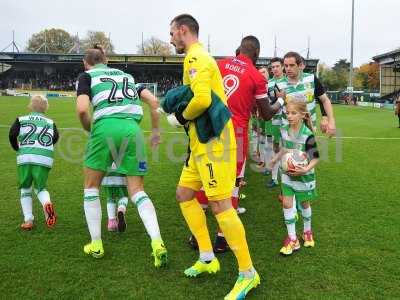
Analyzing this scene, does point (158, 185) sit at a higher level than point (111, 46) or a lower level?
lower

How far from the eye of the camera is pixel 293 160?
467 cm

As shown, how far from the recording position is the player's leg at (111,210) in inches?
208

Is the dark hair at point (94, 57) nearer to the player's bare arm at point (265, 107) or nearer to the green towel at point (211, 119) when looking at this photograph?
the green towel at point (211, 119)

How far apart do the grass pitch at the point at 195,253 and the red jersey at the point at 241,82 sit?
1591mm

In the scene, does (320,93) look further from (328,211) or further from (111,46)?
(111,46)

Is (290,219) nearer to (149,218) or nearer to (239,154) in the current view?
(239,154)

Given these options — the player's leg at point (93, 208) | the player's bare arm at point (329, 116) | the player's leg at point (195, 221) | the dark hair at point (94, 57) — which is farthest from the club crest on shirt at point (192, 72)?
the player's bare arm at point (329, 116)

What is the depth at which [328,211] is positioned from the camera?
244 inches

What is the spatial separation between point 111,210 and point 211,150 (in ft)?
7.23

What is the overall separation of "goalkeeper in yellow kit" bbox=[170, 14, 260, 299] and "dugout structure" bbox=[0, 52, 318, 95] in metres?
56.4

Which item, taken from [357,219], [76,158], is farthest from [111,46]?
[357,219]

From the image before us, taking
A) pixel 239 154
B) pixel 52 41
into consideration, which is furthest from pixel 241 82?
pixel 52 41

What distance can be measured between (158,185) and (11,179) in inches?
107

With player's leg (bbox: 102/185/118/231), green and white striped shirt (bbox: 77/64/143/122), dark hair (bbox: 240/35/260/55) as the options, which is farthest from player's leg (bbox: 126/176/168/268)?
dark hair (bbox: 240/35/260/55)
